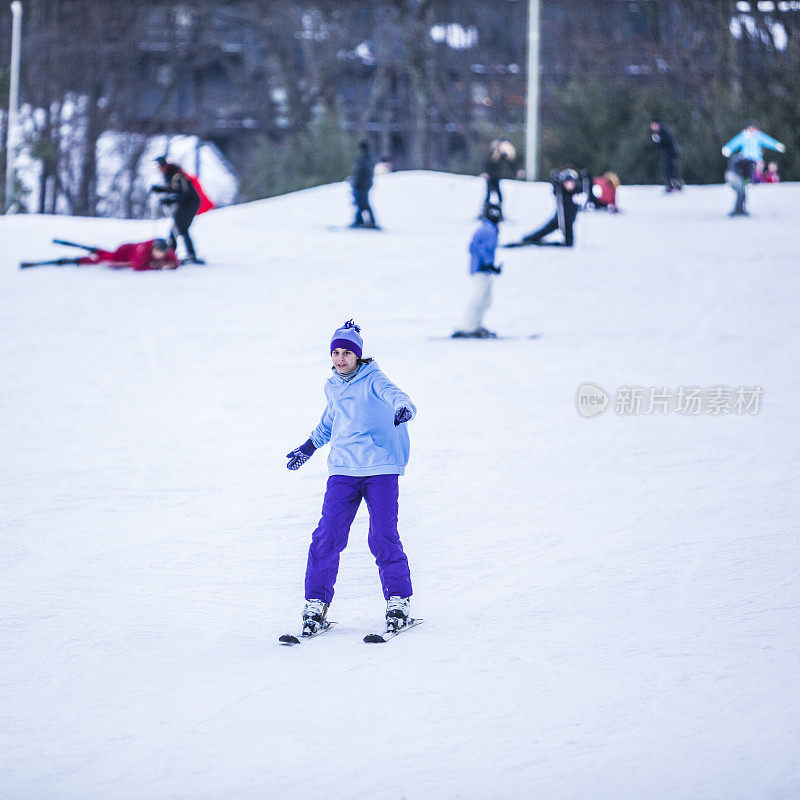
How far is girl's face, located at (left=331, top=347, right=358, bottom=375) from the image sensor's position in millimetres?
5410

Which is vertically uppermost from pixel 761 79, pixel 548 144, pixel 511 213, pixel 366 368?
pixel 761 79

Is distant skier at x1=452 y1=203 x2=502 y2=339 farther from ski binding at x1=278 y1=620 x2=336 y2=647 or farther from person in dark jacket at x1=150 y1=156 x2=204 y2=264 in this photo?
ski binding at x1=278 y1=620 x2=336 y2=647

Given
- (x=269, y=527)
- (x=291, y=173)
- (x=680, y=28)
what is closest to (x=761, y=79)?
(x=680, y=28)

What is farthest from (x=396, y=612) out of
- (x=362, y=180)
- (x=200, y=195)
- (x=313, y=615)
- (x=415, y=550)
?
(x=362, y=180)

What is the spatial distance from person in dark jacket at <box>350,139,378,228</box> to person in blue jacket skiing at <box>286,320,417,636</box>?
14354mm

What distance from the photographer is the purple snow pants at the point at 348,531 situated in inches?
214

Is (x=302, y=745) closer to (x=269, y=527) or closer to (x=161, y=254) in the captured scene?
(x=269, y=527)

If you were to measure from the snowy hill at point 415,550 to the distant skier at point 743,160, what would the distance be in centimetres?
422

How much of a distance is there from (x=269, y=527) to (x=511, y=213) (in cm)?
1696

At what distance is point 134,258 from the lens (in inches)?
680

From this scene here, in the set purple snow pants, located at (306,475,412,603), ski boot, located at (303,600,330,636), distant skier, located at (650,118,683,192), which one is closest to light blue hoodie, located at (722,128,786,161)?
distant skier, located at (650,118,683,192)

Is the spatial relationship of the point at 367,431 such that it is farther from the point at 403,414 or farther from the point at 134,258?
the point at 134,258

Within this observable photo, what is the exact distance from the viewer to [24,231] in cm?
2009

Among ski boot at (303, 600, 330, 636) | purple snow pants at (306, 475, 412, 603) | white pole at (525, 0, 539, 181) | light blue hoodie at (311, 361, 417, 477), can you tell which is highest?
white pole at (525, 0, 539, 181)
